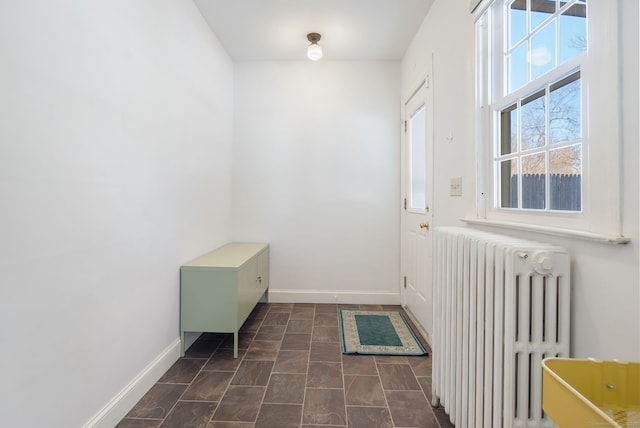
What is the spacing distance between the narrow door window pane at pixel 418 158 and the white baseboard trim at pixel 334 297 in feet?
3.59

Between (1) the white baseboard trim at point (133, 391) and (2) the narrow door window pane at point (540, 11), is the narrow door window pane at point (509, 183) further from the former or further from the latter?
(1) the white baseboard trim at point (133, 391)

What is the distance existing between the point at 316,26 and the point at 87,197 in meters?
2.32

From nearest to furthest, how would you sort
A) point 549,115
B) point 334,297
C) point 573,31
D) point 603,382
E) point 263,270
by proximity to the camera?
point 603,382, point 573,31, point 549,115, point 263,270, point 334,297

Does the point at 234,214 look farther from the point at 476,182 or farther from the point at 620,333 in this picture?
the point at 620,333

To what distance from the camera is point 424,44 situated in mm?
2469

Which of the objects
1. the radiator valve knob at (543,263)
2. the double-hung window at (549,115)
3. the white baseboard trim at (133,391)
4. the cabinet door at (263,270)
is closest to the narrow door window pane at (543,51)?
the double-hung window at (549,115)

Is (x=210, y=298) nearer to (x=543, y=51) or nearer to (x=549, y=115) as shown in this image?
(x=549, y=115)

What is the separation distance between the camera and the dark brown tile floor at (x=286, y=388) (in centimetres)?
150

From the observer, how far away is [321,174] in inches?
128

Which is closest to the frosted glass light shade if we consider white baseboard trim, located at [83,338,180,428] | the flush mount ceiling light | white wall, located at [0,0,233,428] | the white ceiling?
the flush mount ceiling light

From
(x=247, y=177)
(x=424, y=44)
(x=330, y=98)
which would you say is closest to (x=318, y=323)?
(x=247, y=177)

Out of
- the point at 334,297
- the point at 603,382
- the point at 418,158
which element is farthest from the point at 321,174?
the point at 603,382

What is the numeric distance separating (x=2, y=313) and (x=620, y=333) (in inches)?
76.2

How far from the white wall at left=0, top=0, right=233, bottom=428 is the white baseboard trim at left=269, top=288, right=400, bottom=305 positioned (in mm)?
1369
